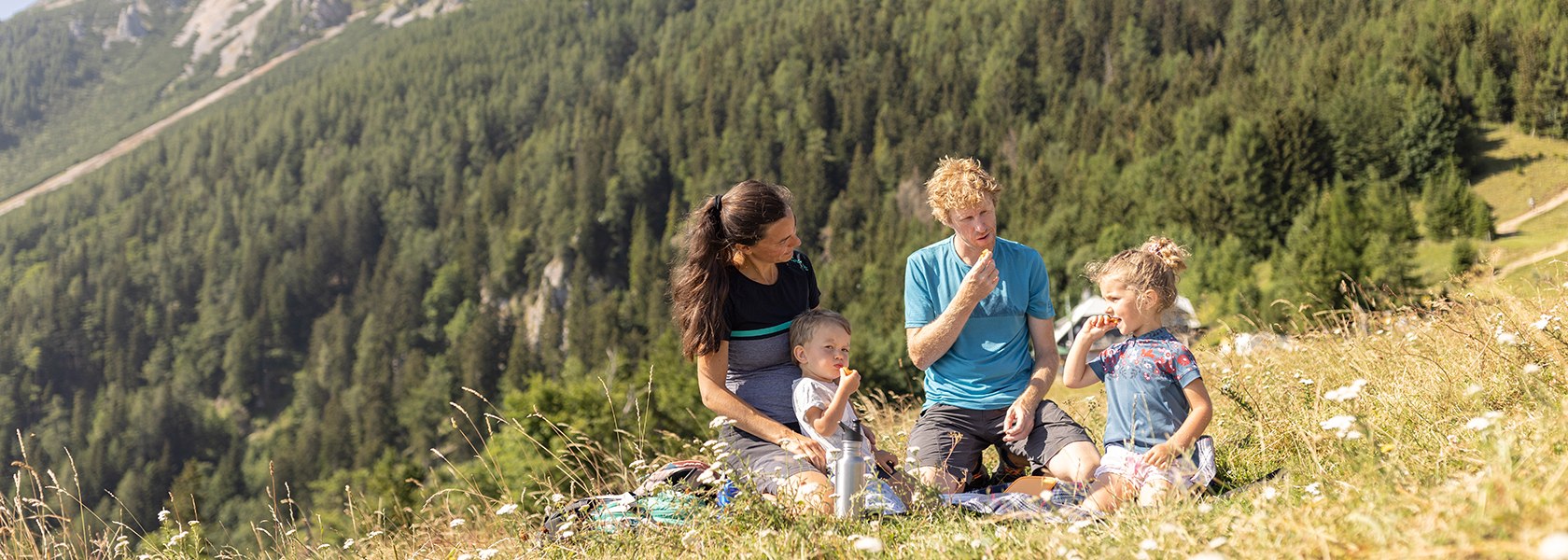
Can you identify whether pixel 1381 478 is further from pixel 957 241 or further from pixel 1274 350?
pixel 1274 350

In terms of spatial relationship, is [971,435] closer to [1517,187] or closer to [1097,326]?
[1097,326]

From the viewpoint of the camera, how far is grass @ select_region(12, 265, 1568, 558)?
7.42 feet

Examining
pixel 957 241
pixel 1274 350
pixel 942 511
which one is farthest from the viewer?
pixel 1274 350

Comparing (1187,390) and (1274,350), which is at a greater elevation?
(1187,390)

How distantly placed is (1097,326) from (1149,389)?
356 mm

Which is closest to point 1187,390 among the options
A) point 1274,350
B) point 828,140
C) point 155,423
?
point 1274,350

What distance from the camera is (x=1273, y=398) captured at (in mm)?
5191

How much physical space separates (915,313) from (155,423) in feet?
383

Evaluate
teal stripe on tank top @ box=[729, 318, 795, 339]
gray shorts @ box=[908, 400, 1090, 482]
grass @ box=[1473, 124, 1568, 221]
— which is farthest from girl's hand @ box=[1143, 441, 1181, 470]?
grass @ box=[1473, 124, 1568, 221]

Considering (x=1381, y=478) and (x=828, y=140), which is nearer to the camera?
(x=1381, y=478)

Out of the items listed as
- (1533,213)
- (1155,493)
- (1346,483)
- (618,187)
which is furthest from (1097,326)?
(618,187)

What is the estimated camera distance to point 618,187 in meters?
113

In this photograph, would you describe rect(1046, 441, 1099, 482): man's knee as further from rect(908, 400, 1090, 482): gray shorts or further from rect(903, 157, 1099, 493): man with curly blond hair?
rect(908, 400, 1090, 482): gray shorts

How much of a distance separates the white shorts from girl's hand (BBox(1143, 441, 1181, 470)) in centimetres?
2
